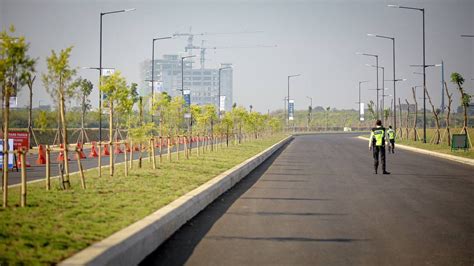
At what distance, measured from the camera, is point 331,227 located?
35.8 ft

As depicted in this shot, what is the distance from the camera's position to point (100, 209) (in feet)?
36.4

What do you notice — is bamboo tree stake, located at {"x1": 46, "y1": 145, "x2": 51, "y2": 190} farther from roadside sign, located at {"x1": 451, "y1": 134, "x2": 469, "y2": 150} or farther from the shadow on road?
roadside sign, located at {"x1": 451, "y1": 134, "x2": 469, "y2": 150}

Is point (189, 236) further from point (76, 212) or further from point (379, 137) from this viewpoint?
point (379, 137)

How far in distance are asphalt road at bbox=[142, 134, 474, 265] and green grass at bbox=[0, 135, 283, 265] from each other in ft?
2.88

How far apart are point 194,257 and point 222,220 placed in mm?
3310

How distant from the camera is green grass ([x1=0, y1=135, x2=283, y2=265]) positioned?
7.54 meters

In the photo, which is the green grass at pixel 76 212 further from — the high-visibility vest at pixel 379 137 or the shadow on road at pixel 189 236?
the high-visibility vest at pixel 379 137

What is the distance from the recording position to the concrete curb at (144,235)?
7.04m

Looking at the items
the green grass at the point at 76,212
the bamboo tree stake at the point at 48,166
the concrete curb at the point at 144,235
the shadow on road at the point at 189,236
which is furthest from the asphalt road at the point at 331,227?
the bamboo tree stake at the point at 48,166

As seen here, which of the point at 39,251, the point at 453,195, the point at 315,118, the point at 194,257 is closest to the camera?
the point at 39,251

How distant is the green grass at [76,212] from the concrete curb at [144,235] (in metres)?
0.22

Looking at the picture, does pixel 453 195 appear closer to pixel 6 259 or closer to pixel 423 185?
pixel 423 185

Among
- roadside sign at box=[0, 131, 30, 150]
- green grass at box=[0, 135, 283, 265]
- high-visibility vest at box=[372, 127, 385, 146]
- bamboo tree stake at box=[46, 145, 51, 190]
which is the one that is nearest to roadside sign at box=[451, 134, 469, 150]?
high-visibility vest at box=[372, 127, 385, 146]

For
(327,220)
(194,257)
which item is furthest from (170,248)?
(327,220)
